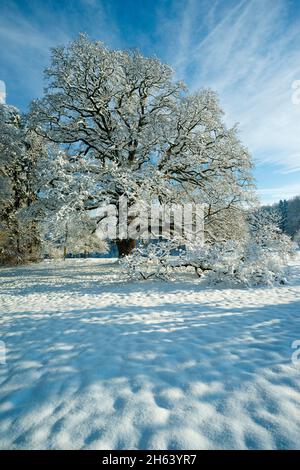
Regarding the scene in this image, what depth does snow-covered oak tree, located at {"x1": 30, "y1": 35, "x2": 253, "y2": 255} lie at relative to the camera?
11.1 meters

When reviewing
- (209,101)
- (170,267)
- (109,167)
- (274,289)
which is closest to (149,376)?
(274,289)

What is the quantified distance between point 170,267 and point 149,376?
22.0ft

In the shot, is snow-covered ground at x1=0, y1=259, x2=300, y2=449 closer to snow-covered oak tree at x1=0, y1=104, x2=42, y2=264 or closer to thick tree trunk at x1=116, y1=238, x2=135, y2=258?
thick tree trunk at x1=116, y1=238, x2=135, y2=258

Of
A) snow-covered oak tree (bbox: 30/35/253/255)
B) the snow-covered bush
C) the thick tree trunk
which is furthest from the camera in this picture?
the thick tree trunk

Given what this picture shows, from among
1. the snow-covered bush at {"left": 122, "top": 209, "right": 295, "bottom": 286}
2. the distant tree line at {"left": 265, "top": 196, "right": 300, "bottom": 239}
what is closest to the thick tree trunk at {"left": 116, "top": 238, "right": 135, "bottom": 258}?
the snow-covered bush at {"left": 122, "top": 209, "right": 295, "bottom": 286}

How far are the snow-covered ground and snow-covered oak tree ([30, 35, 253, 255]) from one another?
6.98 metres

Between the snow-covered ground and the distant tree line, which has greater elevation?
the distant tree line

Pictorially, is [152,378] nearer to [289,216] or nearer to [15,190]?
[15,190]

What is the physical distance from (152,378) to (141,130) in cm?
1197

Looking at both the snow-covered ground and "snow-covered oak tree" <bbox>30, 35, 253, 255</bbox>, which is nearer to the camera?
the snow-covered ground

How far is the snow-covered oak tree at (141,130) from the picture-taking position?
1110cm

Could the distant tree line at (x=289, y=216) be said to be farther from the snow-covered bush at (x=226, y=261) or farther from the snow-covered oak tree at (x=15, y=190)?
the snow-covered oak tree at (x=15, y=190)

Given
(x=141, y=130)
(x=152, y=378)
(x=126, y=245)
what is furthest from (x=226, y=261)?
(x=141, y=130)
